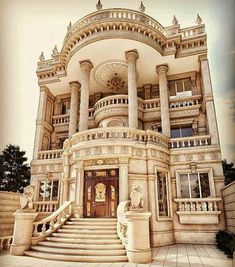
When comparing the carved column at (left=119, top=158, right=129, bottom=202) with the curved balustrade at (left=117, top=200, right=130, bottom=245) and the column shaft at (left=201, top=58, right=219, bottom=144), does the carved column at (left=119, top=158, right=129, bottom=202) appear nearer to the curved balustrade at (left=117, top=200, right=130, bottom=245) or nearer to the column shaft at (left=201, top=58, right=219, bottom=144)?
the curved balustrade at (left=117, top=200, right=130, bottom=245)

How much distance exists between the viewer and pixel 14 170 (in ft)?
79.0

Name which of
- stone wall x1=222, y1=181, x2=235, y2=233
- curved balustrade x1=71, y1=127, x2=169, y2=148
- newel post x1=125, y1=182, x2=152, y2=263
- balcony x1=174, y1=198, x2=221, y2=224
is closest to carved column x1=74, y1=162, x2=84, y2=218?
curved balustrade x1=71, y1=127, x2=169, y2=148

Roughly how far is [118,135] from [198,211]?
5.78 m

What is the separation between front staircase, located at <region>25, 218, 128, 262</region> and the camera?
807 cm

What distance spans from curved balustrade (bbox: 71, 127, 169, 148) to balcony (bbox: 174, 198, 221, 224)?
3.46m

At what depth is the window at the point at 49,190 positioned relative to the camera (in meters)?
16.0

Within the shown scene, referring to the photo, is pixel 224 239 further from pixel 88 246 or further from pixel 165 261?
pixel 88 246

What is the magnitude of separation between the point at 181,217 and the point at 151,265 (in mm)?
5670

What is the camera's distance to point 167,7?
4.18 metres

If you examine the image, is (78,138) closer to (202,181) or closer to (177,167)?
(177,167)

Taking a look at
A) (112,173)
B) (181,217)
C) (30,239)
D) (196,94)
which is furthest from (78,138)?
(196,94)

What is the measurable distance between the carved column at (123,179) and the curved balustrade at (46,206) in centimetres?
510

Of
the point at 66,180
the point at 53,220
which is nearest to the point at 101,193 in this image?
the point at 66,180

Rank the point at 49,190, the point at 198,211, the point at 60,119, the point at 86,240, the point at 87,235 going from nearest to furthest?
the point at 86,240 < the point at 87,235 < the point at 198,211 < the point at 49,190 < the point at 60,119
